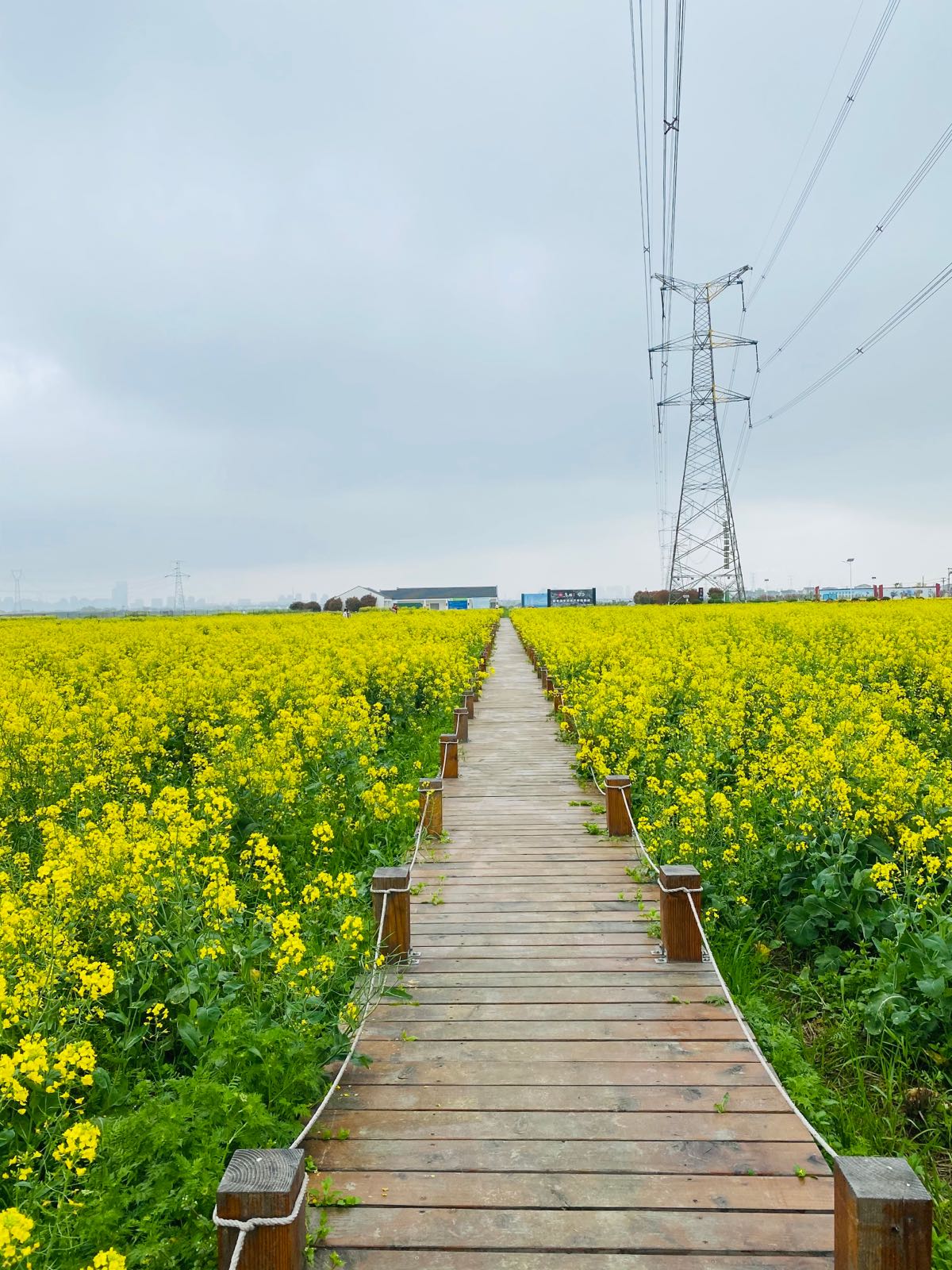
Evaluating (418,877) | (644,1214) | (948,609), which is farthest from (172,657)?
(948,609)

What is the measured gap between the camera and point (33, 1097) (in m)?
3.42

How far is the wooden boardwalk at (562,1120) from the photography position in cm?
264

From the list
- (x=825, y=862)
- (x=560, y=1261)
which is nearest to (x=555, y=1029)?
(x=560, y=1261)

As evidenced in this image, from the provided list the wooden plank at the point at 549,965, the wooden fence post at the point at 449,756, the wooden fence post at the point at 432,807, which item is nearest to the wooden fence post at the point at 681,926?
the wooden plank at the point at 549,965

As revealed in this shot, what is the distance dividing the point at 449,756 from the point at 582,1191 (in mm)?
6348

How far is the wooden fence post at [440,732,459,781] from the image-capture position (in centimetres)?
903

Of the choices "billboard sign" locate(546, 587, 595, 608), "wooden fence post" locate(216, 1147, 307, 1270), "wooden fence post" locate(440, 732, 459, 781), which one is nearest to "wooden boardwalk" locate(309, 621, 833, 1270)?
"wooden fence post" locate(216, 1147, 307, 1270)

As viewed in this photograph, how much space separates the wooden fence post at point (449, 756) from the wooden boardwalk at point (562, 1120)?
3.50 meters

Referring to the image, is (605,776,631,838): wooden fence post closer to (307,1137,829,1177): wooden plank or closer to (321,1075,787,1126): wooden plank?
(321,1075,787,1126): wooden plank

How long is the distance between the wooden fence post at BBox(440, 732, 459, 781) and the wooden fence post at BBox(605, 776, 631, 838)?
261cm

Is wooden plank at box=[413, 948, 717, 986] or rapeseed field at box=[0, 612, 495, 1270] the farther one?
wooden plank at box=[413, 948, 717, 986]

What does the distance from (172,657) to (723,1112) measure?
13.4 m

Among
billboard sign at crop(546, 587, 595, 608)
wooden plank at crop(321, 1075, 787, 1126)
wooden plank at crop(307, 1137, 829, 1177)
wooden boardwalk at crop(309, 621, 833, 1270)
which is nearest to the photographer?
wooden boardwalk at crop(309, 621, 833, 1270)

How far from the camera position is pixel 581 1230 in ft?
8.76
